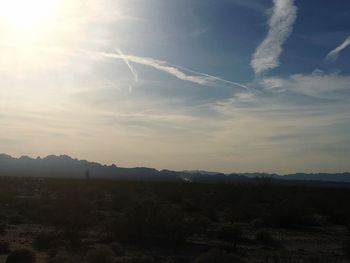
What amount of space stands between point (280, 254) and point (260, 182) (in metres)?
67.4

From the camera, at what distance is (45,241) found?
2573 centimetres

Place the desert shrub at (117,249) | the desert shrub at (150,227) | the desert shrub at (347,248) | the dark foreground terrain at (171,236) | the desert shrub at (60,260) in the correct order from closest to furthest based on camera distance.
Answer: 1. the desert shrub at (60,260)
2. the dark foreground terrain at (171,236)
3. the desert shrub at (117,249)
4. the desert shrub at (347,248)
5. the desert shrub at (150,227)

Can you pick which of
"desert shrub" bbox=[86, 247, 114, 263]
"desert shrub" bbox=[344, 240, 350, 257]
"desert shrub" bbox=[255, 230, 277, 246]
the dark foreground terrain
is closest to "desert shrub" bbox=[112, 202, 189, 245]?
the dark foreground terrain

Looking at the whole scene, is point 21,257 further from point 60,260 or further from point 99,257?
point 99,257

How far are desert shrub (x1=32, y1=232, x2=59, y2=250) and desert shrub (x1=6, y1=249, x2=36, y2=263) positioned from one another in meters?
3.15

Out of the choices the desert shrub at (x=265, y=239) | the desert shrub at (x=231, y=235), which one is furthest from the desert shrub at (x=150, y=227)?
the desert shrub at (x=265, y=239)

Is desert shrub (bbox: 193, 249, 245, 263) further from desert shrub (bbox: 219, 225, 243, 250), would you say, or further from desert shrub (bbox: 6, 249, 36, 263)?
desert shrub (bbox: 219, 225, 243, 250)

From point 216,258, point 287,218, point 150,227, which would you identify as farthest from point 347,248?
point 216,258

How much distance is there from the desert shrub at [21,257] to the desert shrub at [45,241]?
Result: 10.3ft

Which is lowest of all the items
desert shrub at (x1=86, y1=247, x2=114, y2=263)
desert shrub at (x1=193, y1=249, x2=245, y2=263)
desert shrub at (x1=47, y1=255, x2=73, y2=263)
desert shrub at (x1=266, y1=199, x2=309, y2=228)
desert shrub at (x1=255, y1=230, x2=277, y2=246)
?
desert shrub at (x1=47, y1=255, x2=73, y2=263)

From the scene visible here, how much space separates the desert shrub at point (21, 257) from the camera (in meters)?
21.0

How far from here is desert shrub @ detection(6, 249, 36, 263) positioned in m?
21.0

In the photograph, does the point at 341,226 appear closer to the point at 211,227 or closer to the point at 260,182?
the point at 211,227

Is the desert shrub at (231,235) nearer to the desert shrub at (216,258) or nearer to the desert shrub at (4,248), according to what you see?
the desert shrub at (216,258)
